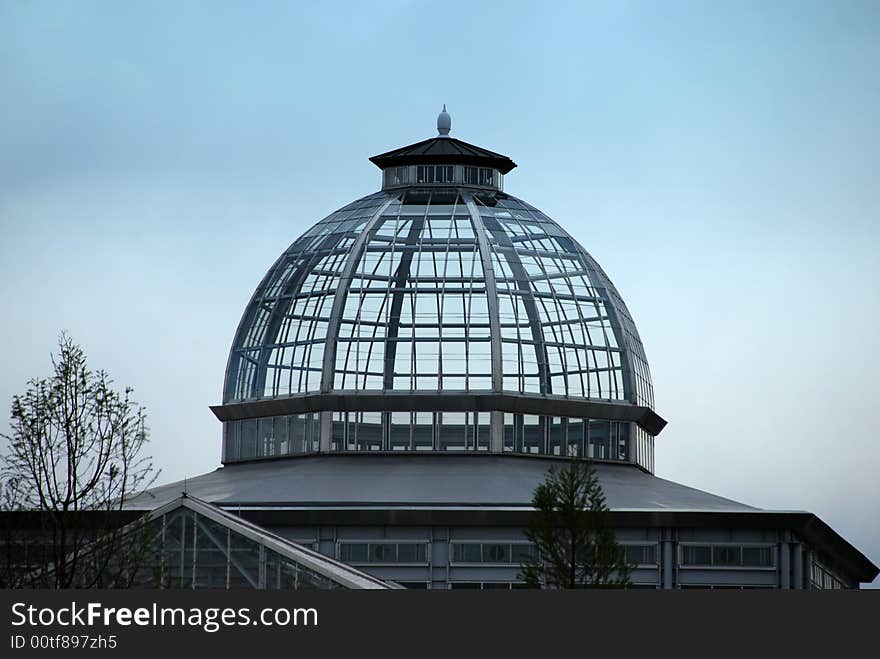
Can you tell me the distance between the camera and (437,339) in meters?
81.1

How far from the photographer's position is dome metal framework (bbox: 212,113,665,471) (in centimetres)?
8075

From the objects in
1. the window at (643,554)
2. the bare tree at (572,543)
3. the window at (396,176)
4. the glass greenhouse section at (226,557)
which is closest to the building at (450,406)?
the window at (643,554)

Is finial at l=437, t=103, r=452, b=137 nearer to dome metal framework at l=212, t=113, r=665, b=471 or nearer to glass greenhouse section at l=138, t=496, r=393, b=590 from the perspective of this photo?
dome metal framework at l=212, t=113, r=665, b=471

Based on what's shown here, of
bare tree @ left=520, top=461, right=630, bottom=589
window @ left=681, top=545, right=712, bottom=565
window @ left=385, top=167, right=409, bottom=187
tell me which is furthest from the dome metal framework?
bare tree @ left=520, top=461, right=630, bottom=589

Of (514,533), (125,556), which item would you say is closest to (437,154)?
(514,533)

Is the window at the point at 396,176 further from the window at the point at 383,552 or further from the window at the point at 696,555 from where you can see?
the window at the point at 696,555

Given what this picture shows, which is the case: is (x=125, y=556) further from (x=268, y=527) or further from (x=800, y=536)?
(x=800, y=536)

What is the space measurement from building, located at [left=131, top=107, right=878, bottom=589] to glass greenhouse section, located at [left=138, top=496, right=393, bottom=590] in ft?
53.8

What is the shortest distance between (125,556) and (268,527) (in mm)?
25766

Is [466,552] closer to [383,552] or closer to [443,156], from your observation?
[383,552]

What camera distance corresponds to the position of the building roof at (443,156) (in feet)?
289

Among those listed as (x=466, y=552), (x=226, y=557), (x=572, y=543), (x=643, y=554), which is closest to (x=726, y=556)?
(x=643, y=554)

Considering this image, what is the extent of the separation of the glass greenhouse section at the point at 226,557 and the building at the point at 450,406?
16.4 m

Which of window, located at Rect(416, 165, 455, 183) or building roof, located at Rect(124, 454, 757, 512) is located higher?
window, located at Rect(416, 165, 455, 183)
